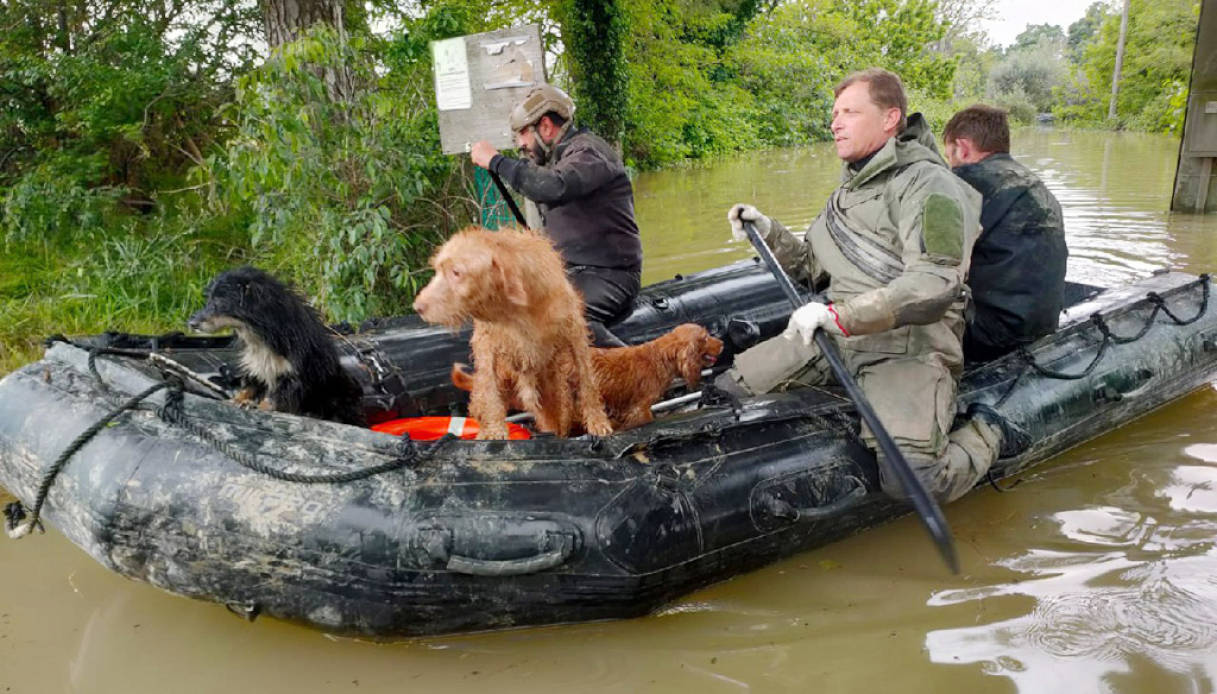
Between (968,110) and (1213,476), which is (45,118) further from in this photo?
(1213,476)

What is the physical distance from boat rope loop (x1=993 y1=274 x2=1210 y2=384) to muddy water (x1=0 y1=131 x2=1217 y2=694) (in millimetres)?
618

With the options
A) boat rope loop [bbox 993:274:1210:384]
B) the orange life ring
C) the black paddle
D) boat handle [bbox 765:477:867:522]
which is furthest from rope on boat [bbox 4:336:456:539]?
boat rope loop [bbox 993:274:1210:384]

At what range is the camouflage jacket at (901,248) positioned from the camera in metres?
3.12

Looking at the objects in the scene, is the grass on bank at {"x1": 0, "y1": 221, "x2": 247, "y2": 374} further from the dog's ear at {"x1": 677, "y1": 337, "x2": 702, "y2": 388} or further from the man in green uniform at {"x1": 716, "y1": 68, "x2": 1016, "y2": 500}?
the man in green uniform at {"x1": 716, "y1": 68, "x2": 1016, "y2": 500}

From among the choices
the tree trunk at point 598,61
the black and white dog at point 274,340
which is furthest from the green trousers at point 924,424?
the tree trunk at point 598,61

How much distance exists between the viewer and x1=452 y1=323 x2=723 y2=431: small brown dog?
3701 millimetres

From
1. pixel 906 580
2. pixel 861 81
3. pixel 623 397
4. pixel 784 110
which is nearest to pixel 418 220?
pixel 623 397

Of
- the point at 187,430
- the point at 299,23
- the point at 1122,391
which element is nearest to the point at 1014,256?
the point at 1122,391

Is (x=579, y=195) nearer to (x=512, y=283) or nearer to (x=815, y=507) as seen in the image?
(x=512, y=283)

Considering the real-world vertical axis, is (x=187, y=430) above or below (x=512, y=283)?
below

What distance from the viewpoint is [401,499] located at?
2885mm

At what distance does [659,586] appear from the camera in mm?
3107

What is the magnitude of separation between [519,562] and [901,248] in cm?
213

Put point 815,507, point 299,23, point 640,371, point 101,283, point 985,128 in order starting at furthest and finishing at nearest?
point 101,283
point 299,23
point 985,128
point 640,371
point 815,507
